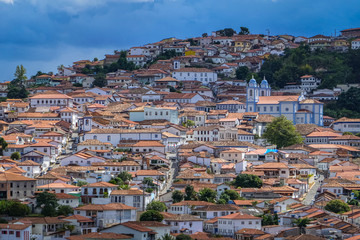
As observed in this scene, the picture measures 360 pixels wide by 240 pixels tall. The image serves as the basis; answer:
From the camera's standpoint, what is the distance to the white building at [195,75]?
105000 millimetres

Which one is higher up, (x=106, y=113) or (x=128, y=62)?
(x=128, y=62)

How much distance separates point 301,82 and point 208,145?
118 ft

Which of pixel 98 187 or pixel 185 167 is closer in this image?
pixel 98 187

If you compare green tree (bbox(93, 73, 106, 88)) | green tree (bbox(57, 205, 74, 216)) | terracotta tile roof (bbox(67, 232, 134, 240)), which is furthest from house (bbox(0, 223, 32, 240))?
green tree (bbox(93, 73, 106, 88))

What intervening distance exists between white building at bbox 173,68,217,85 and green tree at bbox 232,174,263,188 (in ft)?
142

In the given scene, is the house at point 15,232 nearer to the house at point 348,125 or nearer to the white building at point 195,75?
the house at point 348,125

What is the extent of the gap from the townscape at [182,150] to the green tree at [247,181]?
0.09m

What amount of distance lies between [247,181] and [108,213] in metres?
12.9

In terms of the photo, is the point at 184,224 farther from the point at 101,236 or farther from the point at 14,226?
the point at 14,226

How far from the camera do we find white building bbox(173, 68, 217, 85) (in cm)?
10500

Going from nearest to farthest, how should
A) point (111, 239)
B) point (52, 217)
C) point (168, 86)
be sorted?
point (111, 239)
point (52, 217)
point (168, 86)

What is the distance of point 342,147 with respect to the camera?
76.9 metres

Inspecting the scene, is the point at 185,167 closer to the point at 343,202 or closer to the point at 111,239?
the point at 343,202

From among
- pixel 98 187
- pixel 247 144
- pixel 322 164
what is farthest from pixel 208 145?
pixel 98 187
